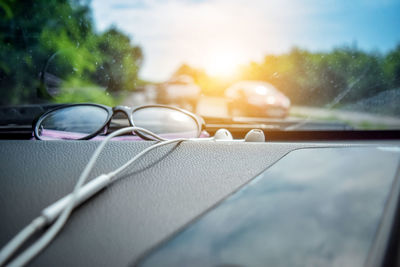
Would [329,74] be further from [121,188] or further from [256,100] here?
[121,188]

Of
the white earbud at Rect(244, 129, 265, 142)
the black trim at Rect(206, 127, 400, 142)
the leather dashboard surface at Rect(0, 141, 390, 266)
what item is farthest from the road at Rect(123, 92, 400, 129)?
the leather dashboard surface at Rect(0, 141, 390, 266)

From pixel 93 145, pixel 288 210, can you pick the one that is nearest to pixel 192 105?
pixel 93 145

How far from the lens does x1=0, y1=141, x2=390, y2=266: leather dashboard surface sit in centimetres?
75

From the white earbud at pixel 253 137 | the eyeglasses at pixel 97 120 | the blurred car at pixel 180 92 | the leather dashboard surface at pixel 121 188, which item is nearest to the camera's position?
the leather dashboard surface at pixel 121 188

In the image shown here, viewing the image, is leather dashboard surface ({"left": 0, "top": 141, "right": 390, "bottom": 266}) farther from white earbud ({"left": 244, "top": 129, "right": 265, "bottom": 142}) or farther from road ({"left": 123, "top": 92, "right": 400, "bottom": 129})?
road ({"left": 123, "top": 92, "right": 400, "bottom": 129})

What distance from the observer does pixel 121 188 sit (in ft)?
3.04

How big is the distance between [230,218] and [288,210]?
14 centimetres

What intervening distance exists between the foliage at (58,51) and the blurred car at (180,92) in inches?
12.2

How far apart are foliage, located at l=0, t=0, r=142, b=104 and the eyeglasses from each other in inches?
26.4

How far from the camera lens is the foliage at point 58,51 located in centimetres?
229

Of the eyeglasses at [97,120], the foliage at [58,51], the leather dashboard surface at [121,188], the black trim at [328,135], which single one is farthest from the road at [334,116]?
the leather dashboard surface at [121,188]

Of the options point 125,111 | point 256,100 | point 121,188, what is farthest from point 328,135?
point 121,188

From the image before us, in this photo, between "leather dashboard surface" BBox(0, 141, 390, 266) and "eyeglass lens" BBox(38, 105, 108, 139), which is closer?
"leather dashboard surface" BBox(0, 141, 390, 266)

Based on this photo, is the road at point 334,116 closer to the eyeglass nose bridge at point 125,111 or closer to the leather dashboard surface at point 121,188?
the eyeglass nose bridge at point 125,111
